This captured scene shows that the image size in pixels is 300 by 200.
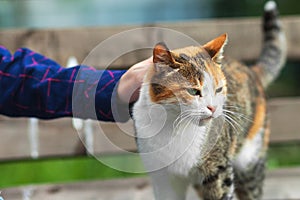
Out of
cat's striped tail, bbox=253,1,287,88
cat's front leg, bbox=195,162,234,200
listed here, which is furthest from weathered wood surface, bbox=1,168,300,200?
cat's front leg, bbox=195,162,234,200

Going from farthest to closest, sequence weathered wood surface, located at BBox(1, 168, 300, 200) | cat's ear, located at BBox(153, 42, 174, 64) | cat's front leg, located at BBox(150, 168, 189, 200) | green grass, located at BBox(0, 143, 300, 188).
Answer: green grass, located at BBox(0, 143, 300, 188), weathered wood surface, located at BBox(1, 168, 300, 200), cat's front leg, located at BBox(150, 168, 189, 200), cat's ear, located at BBox(153, 42, 174, 64)

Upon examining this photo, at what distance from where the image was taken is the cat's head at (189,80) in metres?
1.38

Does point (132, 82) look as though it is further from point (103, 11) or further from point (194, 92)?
point (103, 11)

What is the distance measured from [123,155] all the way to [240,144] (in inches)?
32.2

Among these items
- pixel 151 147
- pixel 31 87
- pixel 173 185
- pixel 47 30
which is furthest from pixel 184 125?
pixel 47 30

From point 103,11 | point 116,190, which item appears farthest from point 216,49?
point 103,11

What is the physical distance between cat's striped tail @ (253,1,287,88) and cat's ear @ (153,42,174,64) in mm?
1078

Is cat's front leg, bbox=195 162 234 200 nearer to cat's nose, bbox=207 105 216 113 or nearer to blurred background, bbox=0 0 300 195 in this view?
cat's nose, bbox=207 105 216 113

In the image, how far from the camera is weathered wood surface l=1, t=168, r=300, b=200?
2.37 metres

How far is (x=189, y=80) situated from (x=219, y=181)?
440 millimetres

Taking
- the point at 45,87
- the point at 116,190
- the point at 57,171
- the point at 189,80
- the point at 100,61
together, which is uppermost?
the point at 189,80

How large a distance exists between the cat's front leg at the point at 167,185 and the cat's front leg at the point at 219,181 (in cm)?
9

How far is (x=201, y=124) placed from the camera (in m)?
1.49

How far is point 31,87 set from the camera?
5.68ft
